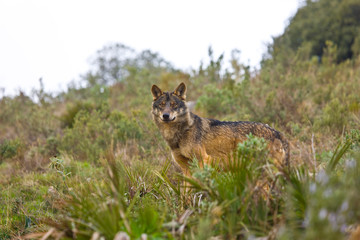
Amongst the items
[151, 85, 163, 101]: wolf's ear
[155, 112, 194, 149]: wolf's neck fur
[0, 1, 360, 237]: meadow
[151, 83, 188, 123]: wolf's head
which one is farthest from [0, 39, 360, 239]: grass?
[151, 85, 163, 101]: wolf's ear

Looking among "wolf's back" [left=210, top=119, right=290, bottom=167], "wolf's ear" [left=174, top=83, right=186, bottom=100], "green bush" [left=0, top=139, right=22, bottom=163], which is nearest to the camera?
"wolf's back" [left=210, top=119, right=290, bottom=167]

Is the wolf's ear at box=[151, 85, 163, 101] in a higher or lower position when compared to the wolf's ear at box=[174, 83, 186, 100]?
higher

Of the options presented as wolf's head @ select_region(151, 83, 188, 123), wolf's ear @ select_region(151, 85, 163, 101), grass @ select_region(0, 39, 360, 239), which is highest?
wolf's ear @ select_region(151, 85, 163, 101)

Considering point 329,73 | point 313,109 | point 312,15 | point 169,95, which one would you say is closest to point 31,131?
point 169,95

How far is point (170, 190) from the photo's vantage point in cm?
399

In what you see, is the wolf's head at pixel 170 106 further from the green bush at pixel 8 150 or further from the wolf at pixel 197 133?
the green bush at pixel 8 150

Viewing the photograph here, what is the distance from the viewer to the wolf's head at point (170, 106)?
5.06 meters

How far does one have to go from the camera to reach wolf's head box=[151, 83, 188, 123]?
199 inches

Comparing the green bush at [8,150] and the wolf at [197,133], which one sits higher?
the green bush at [8,150]

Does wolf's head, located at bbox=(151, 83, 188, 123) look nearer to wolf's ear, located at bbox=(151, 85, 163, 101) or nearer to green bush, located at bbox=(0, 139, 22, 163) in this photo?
wolf's ear, located at bbox=(151, 85, 163, 101)

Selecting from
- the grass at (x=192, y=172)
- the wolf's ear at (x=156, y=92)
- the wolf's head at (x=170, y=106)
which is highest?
the wolf's ear at (x=156, y=92)

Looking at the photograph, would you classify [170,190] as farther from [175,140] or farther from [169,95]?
[169,95]

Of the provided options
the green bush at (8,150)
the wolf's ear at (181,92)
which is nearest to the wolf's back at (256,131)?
the wolf's ear at (181,92)

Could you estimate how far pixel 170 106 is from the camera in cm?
523
